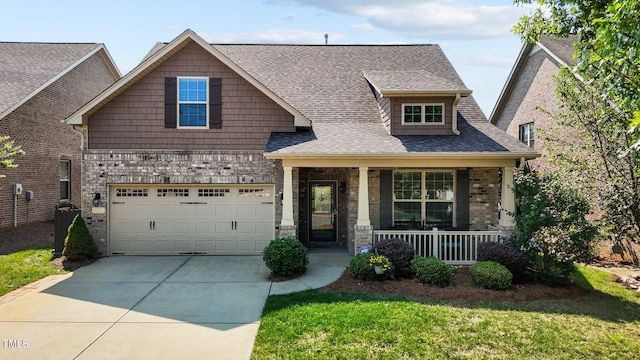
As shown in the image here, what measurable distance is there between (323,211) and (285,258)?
170 inches

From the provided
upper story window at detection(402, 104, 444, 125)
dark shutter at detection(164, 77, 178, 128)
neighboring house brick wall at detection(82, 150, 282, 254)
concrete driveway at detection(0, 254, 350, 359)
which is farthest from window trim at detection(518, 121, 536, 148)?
dark shutter at detection(164, 77, 178, 128)

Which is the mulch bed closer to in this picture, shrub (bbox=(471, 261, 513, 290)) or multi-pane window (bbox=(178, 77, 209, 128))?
shrub (bbox=(471, 261, 513, 290))

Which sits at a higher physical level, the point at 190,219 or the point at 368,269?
the point at 190,219

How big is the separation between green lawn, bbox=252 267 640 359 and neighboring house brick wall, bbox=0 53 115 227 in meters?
13.3

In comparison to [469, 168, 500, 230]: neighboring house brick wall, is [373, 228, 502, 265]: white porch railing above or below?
below

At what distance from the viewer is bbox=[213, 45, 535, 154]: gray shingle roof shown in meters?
11.5

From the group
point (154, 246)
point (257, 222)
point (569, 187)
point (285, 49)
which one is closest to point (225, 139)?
point (257, 222)

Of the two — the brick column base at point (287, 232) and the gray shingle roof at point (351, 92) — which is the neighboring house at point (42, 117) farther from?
the brick column base at point (287, 232)

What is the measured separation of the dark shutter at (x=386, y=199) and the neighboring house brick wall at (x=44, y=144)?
44.4 feet

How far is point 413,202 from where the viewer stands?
12.6 metres

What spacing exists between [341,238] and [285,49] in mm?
8261

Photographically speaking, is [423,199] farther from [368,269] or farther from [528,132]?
[528,132]

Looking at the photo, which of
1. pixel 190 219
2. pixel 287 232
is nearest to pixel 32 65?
pixel 190 219

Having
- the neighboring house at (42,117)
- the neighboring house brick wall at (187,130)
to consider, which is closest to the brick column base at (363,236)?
the neighboring house brick wall at (187,130)
